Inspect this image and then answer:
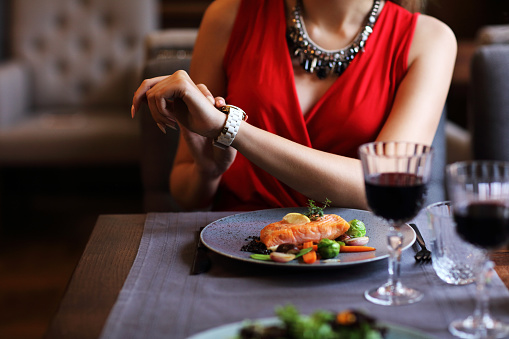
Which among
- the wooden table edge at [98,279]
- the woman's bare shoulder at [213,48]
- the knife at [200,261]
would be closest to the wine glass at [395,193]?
the knife at [200,261]

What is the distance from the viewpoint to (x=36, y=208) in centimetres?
380

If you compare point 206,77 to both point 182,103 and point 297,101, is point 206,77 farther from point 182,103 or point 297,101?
point 182,103

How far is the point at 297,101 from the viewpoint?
158 cm

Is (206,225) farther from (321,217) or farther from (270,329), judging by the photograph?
(270,329)

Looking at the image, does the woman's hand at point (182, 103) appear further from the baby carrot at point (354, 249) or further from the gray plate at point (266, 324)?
the gray plate at point (266, 324)

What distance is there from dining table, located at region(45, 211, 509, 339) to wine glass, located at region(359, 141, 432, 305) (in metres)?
0.03

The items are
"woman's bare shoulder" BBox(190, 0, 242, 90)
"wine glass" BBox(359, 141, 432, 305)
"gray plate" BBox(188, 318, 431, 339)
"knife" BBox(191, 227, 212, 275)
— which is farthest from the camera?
"woman's bare shoulder" BBox(190, 0, 242, 90)

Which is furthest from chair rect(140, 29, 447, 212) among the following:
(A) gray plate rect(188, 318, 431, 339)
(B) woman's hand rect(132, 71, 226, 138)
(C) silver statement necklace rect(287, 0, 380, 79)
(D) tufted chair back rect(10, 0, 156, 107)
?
(D) tufted chair back rect(10, 0, 156, 107)

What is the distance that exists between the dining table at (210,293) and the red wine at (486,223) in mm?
111

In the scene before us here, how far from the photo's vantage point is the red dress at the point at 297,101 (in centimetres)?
156

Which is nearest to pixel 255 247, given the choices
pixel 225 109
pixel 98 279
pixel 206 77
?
pixel 98 279

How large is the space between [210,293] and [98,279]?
0.60ft

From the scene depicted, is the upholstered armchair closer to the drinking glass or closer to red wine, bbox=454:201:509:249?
the drinking glass

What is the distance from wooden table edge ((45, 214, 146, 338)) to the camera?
2.55 feet
